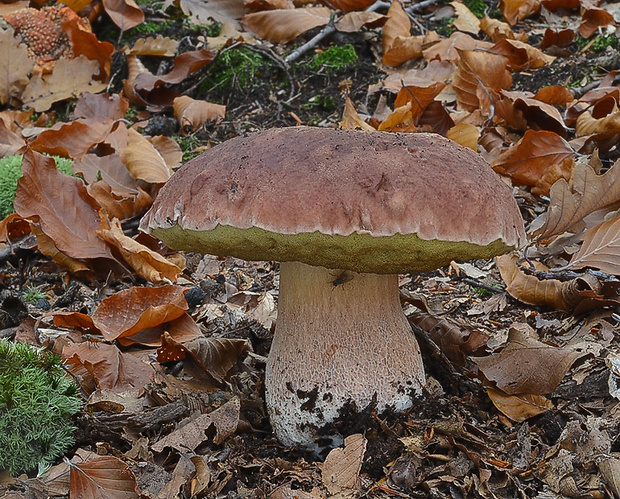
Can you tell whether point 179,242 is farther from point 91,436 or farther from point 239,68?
point 239,68

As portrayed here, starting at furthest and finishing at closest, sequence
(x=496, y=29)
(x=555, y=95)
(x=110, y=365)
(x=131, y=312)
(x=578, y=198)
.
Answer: (x=496, y=29), (x=555, y=95), (x=578, y=198), (x=131, y=312), (x=110, y=365)

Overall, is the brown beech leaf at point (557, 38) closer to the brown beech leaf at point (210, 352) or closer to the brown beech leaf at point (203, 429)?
the brown beech leaf at point (210, 352)

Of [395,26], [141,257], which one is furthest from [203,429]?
[395,26]

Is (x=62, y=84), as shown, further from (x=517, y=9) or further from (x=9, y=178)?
(x=517, y=9)

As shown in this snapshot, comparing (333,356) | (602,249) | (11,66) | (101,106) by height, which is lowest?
(101,106)

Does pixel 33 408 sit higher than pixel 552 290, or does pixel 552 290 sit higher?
pixel 33 408

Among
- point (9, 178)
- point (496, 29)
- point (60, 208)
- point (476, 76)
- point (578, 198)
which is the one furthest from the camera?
point (496, 29)

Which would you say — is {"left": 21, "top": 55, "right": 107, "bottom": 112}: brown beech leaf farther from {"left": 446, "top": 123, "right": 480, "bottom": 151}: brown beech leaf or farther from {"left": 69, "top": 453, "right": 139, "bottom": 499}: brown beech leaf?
{"left": 69, "top": 453, "right": 139, "bottom": 499}: brown beech leaf
